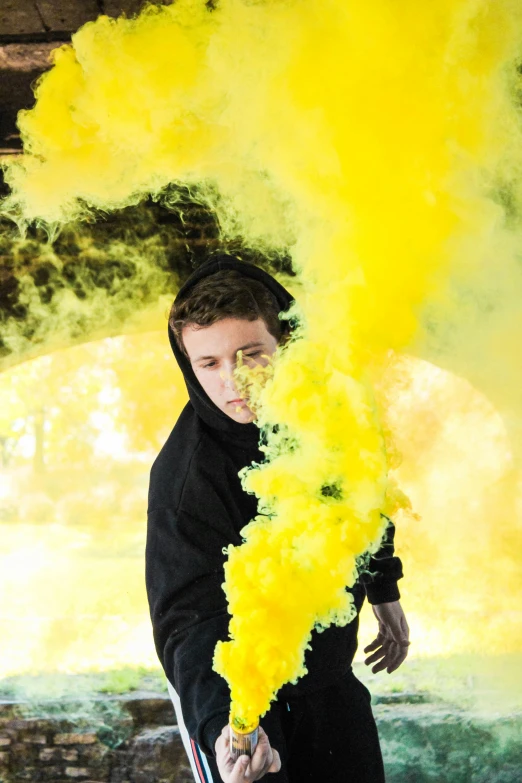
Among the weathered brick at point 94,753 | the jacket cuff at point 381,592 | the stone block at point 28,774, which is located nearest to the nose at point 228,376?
the jacket cuff at point 381,592

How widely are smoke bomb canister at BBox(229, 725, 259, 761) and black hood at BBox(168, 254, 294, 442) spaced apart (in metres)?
0.88

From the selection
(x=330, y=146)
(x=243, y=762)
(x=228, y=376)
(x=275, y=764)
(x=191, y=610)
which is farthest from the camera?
(x=330, y=146)

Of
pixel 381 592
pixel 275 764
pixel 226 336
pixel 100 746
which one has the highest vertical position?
pixel 226 336

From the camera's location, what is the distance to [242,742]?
1.67 m

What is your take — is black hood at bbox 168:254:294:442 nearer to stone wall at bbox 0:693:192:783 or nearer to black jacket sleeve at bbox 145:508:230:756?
black jacket sleeve at bbox 145:508:230:756

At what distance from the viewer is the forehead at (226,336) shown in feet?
7.25

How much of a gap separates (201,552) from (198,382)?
543 millimetres

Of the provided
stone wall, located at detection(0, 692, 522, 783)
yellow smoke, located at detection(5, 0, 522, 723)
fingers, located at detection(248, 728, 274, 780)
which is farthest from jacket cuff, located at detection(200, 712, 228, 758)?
stone wall, located at detection(0, 692, 522, 783)

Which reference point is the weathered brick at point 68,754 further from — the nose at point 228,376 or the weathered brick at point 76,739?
the nose at point 228,376

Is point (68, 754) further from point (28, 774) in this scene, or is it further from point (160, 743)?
point (160, 743)

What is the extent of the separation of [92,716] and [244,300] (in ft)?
11.4

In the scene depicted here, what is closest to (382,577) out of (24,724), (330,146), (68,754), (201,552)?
(201,552)

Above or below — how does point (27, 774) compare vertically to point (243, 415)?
below

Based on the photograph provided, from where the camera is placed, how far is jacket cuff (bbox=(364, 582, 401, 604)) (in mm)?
2498
